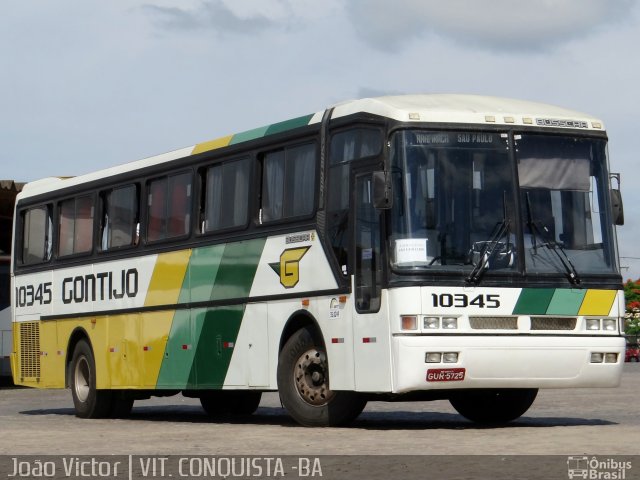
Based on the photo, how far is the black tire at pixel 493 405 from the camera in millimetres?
17641

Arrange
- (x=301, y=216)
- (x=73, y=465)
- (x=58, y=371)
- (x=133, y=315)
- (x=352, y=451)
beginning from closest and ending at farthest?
(x=73, y=465)
(x=352, y=451)
(x=301, y=216)
(x=133, y=315)
(x=58, y=371)

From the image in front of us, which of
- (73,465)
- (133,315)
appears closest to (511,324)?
(73,465)

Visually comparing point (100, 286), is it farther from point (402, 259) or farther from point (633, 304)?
point (633, 304)

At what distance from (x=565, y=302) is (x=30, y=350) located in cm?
1046

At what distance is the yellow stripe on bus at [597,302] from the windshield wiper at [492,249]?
1.02 m

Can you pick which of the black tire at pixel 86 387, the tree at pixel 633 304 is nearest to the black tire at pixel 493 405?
the black tire at pixel 86 387

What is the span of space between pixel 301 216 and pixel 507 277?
2577 mm

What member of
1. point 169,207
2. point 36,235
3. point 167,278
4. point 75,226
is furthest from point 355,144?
point 36,235

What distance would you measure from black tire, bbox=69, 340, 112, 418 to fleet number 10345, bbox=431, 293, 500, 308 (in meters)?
7.83

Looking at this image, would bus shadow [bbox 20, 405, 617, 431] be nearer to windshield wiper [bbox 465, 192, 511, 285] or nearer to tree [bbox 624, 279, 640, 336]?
windshield wiper [bbox 465, 192, 511, 285]

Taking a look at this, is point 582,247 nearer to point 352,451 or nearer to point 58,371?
point 352,451

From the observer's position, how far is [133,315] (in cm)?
2052

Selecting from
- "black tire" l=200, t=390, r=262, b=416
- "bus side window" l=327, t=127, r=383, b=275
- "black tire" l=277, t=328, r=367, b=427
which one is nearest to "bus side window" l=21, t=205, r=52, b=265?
"black tire" l=200, t=390, r=262, b=416

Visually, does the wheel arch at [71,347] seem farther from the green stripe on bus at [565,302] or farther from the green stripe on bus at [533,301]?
the green stripe on bus at [565,302]
